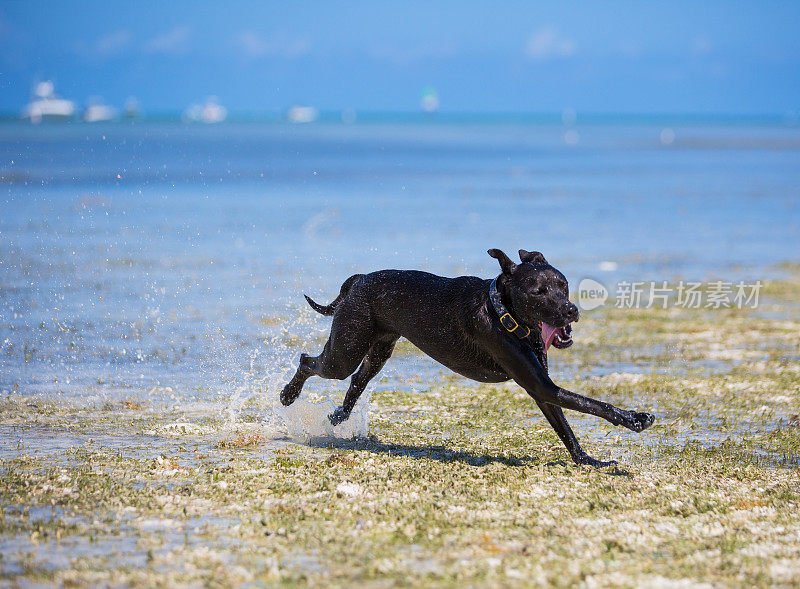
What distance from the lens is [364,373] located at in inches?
323

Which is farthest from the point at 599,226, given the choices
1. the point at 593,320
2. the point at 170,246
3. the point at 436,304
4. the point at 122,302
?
the point at 436,304

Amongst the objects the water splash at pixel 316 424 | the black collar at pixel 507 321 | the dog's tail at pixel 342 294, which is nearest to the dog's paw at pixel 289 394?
the water splash at pixel 316 424

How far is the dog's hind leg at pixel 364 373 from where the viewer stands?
8.12 m

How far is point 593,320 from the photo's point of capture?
46.0 feet

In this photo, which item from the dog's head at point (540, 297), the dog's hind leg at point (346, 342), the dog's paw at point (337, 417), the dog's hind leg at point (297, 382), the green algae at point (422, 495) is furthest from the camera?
the dog's hind leg at point (297, 382)

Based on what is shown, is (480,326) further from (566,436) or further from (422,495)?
(422,495)

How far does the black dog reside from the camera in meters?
6.77

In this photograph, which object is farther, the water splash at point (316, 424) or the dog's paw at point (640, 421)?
the water splash at point (316, 424)

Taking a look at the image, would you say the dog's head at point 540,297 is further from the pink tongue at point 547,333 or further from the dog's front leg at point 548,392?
the dog's front leg at point 548,392

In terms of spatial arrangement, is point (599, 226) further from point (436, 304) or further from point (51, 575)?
point (51, 575)

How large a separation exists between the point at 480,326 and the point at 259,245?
568 inches

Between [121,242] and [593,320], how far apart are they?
430 inches

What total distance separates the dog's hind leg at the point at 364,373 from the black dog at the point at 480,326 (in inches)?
0.4

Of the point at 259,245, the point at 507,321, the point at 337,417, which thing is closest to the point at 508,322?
the point at 507,321
